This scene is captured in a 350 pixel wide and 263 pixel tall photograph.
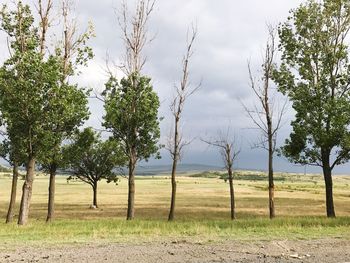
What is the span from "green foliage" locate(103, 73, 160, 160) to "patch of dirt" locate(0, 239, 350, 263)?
878 inches

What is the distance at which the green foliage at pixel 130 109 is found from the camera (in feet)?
110

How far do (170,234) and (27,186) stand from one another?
13.0m

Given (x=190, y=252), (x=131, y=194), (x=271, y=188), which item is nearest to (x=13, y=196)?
(x=131, y=194)

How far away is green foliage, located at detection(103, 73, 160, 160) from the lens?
110 ft

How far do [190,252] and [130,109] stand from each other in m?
24.3

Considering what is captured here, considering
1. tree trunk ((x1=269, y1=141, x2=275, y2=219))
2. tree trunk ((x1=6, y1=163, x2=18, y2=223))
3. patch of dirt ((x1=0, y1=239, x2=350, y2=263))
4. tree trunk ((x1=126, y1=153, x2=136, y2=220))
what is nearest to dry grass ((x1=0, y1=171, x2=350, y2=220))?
tree trunk ((x1=6, y1=163, x2=18, y2=223))

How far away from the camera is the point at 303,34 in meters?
34.0

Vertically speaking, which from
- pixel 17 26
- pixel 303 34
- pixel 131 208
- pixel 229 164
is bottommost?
pixel 131 208

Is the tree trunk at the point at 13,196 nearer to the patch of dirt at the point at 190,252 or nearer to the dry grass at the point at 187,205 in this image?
the dry grass at the point at 187,205

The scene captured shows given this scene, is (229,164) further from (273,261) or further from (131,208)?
(273,261)

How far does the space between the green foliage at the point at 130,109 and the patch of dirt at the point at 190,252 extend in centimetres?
2229

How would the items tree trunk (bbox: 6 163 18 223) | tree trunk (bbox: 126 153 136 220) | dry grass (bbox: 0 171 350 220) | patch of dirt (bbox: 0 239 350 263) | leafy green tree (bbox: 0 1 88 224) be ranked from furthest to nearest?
dry grass (bbox: 0 171 350 220) < tree trunk (bbox: 6 163 18 223) < tree trunk (bbox: 126 153 136 220) < leafy green tree (bbox: 0 1 88 224) < patch of dirt (bbox: 0 239 350 263)

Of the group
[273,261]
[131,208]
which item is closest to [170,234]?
[273,261]

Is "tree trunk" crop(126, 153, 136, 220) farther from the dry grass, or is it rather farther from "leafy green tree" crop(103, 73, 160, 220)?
the dry grass
